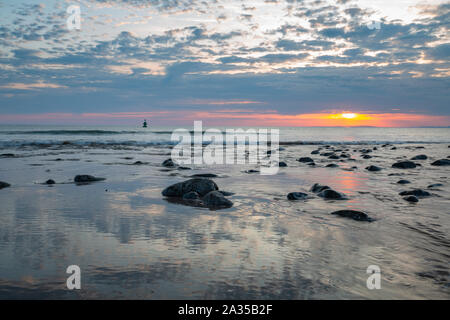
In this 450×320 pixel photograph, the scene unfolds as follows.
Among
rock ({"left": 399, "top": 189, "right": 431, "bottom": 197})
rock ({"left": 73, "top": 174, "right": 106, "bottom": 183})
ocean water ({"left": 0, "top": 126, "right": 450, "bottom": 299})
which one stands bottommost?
ocean water ({"left": 0, "top": 126, "right": 450, "bottom": 299})

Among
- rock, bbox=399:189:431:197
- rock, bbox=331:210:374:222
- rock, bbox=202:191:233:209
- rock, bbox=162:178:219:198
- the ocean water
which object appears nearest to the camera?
the ocean water

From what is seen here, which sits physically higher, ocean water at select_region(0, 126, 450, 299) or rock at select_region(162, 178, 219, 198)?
rock at select_region(162, 178, 219, 198)

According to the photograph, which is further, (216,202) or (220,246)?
(216,202)

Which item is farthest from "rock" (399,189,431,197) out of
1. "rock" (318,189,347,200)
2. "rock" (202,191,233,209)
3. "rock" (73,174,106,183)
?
"rock" (73,174,106,183)

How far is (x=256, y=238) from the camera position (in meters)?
4.51

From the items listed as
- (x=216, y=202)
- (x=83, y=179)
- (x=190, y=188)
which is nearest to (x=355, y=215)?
A: (x=216, y=202)

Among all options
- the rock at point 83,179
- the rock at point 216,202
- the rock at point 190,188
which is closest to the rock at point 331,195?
the rock at point 216,202

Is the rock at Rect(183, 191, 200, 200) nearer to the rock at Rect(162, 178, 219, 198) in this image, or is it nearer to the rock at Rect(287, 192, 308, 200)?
the rock at Rect(162, 178, 219, 198)

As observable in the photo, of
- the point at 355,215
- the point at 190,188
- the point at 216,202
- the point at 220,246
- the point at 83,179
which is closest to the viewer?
the point at 220,246

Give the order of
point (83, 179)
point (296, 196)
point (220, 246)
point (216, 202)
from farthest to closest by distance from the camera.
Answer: point (83, 179) < point (296, 196) < point (216, 202) < point (220, 246)

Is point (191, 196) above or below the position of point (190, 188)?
below

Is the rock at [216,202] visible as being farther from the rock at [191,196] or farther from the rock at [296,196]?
the rock at [296,196]

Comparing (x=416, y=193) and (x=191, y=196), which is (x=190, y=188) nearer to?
(x=191, y=196)
